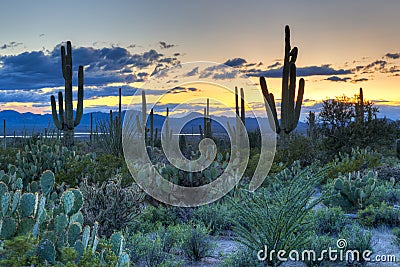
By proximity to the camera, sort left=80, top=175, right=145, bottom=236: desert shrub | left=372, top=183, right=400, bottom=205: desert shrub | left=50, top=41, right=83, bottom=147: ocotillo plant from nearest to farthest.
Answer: left=80, top=175, right=145, bottom=236: desert shrub → left=372, top=183, right=400, bottom=205: desert shrub → left=50, top=41, right=83, bottom=147: ocotillo plant

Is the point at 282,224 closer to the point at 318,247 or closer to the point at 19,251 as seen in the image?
the point at 318,247

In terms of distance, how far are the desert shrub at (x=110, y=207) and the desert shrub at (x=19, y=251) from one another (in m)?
2.92

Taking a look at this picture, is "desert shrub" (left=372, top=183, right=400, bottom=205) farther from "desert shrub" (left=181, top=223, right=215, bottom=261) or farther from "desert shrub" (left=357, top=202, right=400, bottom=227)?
"desert shrub" (left=181, top=223, right=215, bottom=261)

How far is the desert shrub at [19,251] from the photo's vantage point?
355cm

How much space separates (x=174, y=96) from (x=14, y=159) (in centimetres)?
477

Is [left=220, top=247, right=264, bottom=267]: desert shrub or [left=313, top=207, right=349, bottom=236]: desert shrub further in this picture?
[left=313, top=207, right=349, bottom=236]: desert shrub

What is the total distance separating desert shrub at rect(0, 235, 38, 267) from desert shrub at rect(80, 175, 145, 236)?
292 cm

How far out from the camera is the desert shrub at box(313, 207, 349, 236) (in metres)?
7.09

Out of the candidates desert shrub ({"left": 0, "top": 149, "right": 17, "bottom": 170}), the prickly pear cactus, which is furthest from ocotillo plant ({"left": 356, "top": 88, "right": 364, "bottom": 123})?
desert shrub ({"left": 0, "top": 149, "right": 17, "bottom": 170})

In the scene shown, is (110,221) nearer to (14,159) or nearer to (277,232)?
(277,232)

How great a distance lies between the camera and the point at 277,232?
215 inches

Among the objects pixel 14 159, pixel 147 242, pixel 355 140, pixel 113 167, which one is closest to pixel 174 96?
pixel 113 167

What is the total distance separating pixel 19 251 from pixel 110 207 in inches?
122

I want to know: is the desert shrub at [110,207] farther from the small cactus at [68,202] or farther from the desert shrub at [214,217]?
the small cactus at [68,202]
